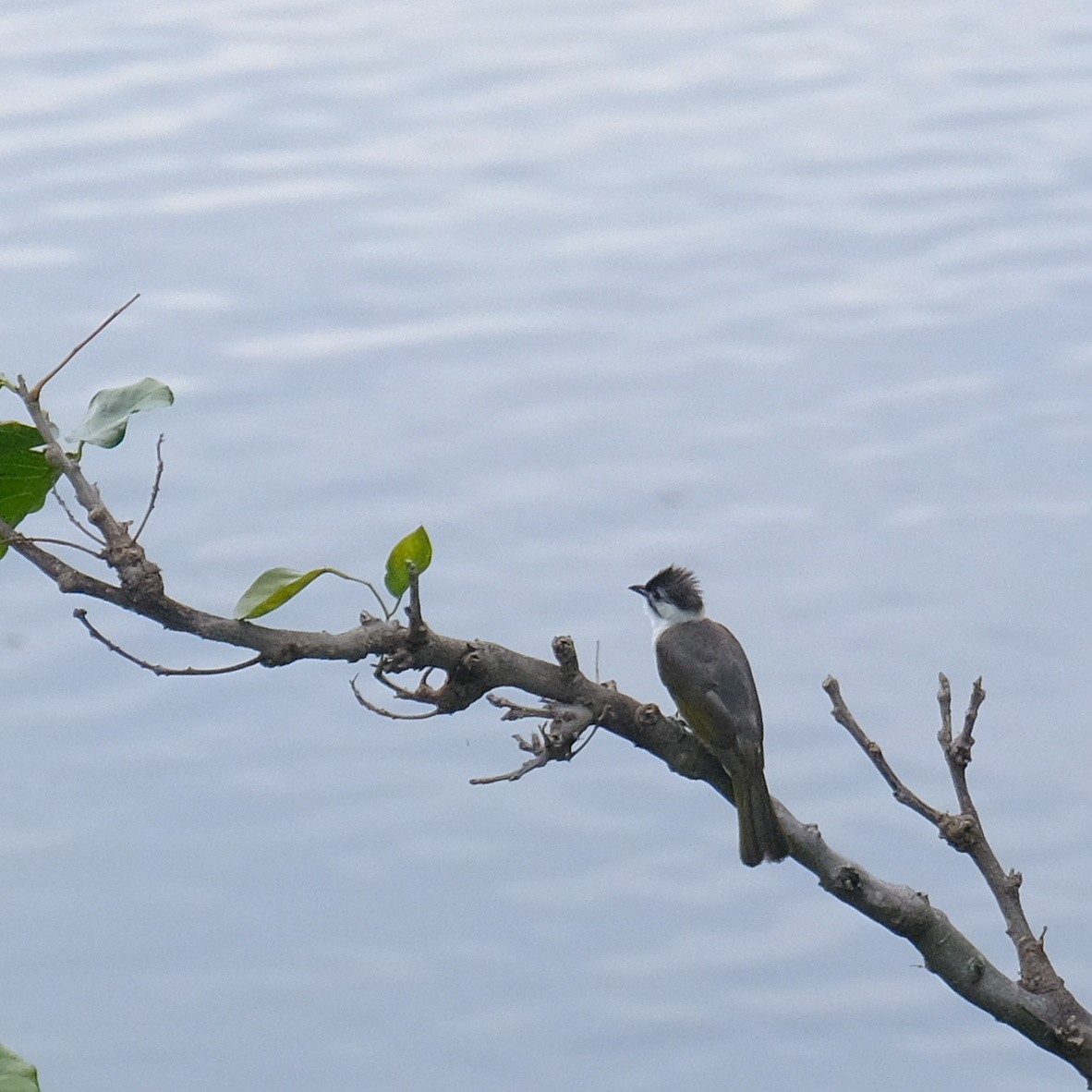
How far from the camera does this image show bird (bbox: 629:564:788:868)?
6.97ft

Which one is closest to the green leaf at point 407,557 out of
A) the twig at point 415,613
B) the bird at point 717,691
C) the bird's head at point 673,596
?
the twig at point 415,613

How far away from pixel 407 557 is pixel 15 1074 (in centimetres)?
59

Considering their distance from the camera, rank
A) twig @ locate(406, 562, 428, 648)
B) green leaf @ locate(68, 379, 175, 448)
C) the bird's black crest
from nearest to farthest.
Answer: twig @ locate(406, 562, 428, 648) → green leaf @ locate(68, 379, 175, 448) → the bird's black crest

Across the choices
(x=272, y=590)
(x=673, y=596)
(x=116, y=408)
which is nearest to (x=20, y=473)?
(x=116, y=408)

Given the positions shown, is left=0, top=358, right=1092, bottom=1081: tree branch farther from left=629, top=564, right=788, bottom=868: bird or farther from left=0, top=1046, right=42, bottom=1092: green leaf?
left=0, top=1046, right=42, bottom=1092: green leaf

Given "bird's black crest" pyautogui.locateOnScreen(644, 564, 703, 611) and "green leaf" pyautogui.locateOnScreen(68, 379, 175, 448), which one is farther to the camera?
"bird's black crest" pyautogui.locateOnScreen(644, 564, 703, 611)

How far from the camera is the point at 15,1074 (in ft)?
3.50

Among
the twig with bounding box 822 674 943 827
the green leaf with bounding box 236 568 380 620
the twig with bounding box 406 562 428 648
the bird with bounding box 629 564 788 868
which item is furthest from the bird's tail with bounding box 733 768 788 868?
the green leaf with bounding box 236 568 380 620

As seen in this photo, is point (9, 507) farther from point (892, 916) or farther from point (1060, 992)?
point (1060, 992)

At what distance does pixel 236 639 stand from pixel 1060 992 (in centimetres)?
102

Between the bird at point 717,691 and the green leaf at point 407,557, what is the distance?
0.66 metres

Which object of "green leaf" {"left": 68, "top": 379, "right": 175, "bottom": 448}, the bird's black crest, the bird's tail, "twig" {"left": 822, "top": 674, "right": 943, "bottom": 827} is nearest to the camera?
"green leaf" {"left": 68, "top": 379, "right": 175, "bottom": 448}

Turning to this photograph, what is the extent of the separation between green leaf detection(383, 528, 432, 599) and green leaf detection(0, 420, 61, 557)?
33cm

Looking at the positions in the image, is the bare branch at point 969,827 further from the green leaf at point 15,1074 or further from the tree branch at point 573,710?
the green leaf at point 15,1074
